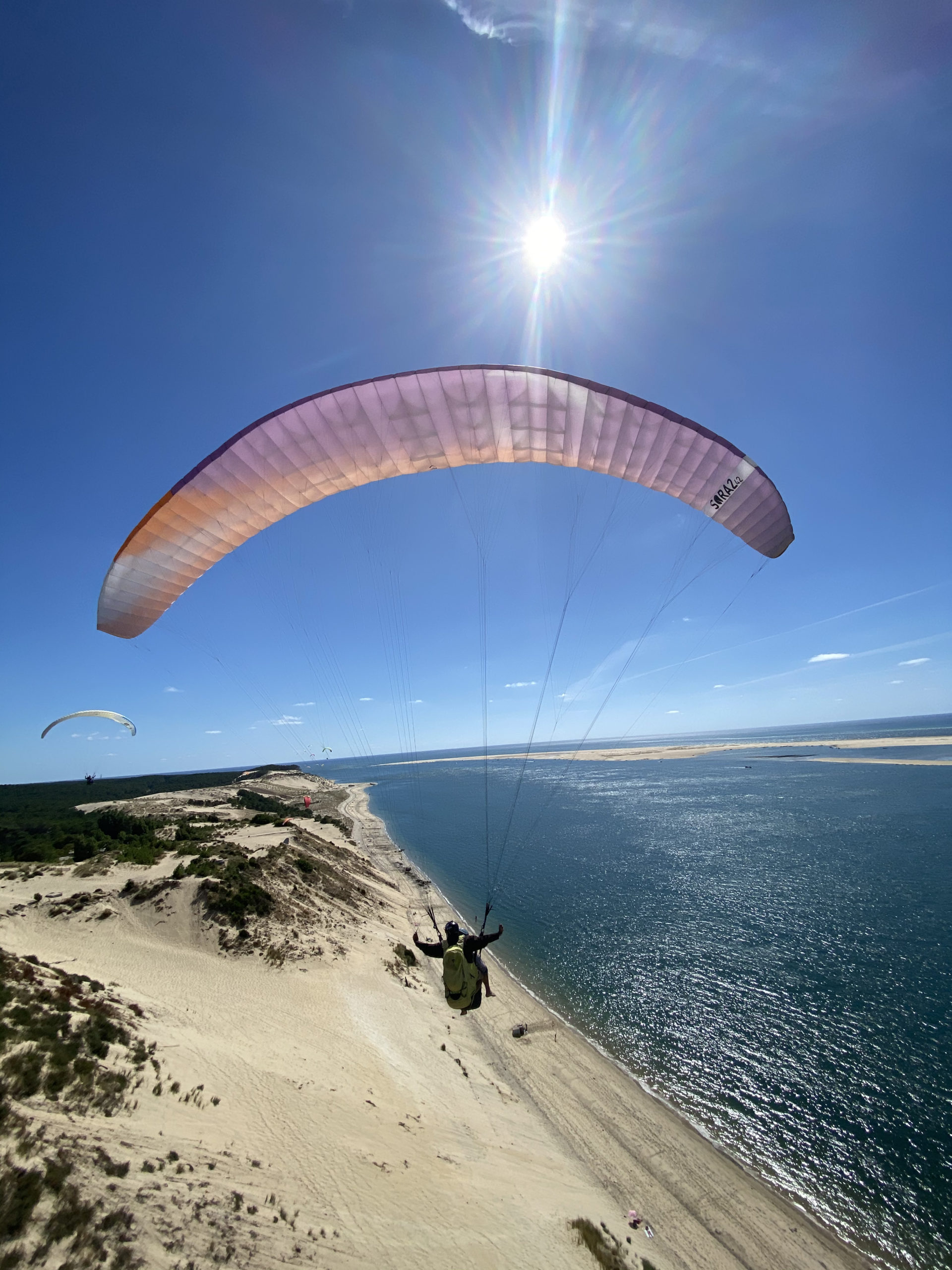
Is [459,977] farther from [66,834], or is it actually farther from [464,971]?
[66,834]

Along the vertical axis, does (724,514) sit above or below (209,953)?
above

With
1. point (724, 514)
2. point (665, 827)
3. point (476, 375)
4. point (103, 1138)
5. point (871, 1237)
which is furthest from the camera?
point (665, 827)

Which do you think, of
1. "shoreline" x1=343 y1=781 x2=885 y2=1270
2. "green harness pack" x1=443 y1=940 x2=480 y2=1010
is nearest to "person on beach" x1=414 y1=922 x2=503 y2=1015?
"green harness pack" x1=443 y1=940 x2=480 y2=1010

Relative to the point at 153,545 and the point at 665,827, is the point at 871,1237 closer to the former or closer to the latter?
the point at 153,545

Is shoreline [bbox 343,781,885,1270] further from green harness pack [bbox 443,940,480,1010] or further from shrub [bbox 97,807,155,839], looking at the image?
shrub [bbox 97,807,155,839]

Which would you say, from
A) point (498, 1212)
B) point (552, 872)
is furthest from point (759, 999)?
point (552, 872)

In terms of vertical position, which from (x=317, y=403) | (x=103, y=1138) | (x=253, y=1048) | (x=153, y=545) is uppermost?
(x=317, y=403)
